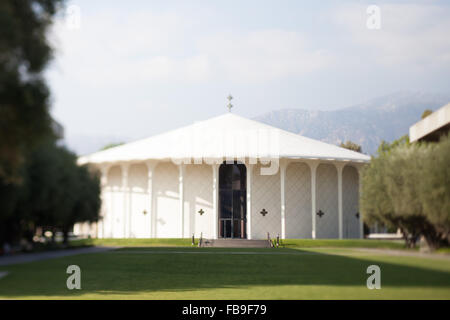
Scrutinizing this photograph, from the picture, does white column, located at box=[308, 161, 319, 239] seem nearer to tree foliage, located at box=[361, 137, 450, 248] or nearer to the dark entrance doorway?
the dark entrance doorway

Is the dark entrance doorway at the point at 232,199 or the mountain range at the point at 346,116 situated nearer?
the mountain range at the point at 346,116

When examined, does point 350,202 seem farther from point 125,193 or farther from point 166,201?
point 125,193

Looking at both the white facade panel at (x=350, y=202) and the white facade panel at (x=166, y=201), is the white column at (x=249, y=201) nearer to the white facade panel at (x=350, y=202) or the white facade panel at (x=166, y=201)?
the white facade panel at (x=166, y=201)

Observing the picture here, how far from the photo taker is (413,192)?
65.6ft

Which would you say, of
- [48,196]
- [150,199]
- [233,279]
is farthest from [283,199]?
[233,279]

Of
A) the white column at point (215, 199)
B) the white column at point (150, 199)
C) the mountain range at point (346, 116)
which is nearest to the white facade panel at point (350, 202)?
the white column at point (215, 199)

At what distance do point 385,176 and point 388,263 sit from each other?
8004 millimetres

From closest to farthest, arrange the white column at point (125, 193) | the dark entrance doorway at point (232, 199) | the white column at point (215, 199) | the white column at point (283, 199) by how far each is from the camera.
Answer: the white column at point (283, 199)
the white column at point (215, 199)
the dark entrance doorway at point (232, 199)
the white column at point (125, 193)

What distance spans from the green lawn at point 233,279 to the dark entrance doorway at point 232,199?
2339 centimetres

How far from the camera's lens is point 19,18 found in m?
7.62

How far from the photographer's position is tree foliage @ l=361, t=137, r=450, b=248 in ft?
51.8

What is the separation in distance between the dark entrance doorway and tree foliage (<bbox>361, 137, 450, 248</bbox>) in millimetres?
19829

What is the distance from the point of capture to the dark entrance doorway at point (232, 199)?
4700 cm
